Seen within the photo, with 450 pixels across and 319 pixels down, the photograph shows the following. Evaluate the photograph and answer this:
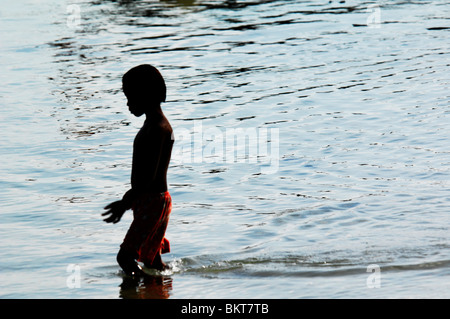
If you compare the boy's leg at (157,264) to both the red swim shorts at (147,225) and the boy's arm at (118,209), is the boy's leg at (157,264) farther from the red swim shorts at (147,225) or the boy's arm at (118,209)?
the boy's arm at (118,209)

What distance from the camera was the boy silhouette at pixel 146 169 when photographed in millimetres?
5621

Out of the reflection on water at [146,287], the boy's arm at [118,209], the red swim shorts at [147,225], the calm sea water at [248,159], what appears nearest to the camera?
Answer: the boy's arm at [118,209]

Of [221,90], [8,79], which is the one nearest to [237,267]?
[221,90]

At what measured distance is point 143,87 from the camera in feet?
18.6

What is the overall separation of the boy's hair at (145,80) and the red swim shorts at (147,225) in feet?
2.52

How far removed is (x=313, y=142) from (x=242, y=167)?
4.52ft

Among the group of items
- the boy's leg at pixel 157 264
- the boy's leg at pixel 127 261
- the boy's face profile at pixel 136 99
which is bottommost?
the boy's leg at pixel 157 264

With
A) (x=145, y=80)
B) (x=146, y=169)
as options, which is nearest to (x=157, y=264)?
(x=146, y=169)

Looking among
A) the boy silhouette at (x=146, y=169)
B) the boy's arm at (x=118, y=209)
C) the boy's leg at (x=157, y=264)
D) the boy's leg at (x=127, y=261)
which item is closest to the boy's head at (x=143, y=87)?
the boy silhouette at (x=146, y=169)

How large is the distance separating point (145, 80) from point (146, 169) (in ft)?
2.14

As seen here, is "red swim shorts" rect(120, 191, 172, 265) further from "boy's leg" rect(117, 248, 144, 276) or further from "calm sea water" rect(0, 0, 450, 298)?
"calm sea water" rect(0, 0, 450, 298)

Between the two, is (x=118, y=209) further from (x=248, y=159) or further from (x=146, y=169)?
(x=248, y=159)

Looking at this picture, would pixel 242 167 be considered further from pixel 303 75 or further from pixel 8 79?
pixel 8 79

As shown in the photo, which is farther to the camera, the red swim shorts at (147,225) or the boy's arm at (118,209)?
the red swim shorts at (147,225)
